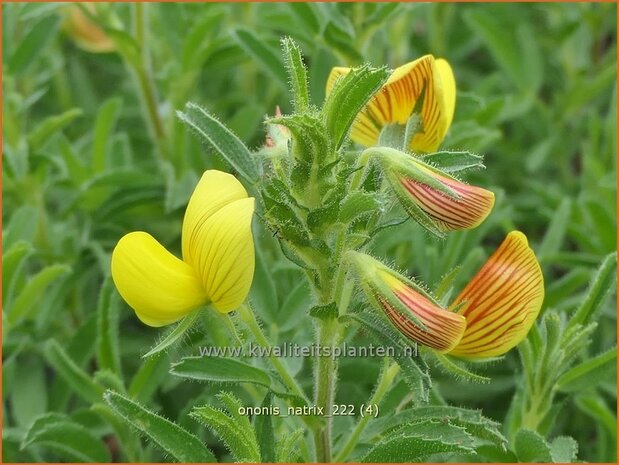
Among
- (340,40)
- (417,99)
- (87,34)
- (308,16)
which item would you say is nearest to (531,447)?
(417,99)

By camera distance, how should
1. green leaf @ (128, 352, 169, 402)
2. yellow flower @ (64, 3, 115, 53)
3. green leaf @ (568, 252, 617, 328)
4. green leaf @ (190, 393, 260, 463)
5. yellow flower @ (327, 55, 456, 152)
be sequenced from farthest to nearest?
yellow flower @ (64, 3, 115, 53) → green leaf @ (128, 352, 169, 402) → green leaf @ (568, 252, 617, 328) → yellow flower @ (327, 55, 456, 152) → green leaf @ (190, 393, 260, 463)

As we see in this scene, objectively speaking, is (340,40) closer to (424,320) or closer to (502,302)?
(502,302)

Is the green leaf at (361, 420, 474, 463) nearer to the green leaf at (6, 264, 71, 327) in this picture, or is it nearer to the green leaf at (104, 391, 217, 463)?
the green leaf at (104, 391, 217, 463)

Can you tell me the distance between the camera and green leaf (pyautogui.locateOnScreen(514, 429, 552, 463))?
1.40 meters

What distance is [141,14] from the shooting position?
2.22m

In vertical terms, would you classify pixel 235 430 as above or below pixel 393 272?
below

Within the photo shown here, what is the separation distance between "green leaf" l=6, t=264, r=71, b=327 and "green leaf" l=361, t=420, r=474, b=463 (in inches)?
30.1

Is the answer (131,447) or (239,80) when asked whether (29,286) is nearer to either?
(131,447)

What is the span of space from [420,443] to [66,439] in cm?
70

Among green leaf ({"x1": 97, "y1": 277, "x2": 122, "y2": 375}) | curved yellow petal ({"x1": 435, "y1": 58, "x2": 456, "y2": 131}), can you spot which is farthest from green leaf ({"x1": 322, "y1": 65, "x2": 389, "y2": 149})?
green leaf ({"x1": 97, "y1": 277, "x2": 122, "y2": 375})

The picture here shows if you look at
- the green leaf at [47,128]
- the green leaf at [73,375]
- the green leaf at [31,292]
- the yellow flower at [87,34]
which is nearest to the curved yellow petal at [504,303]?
the green leaf at [73,375]

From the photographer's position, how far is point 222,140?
1.31 metres

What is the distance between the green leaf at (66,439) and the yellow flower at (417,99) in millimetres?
722

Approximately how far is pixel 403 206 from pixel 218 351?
46 cm
